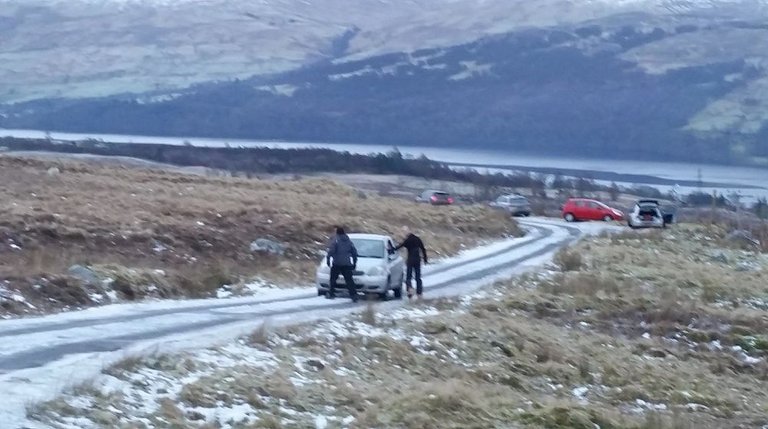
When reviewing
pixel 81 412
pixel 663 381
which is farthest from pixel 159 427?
pixel 663 381

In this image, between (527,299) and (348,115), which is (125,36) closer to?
(348,115)

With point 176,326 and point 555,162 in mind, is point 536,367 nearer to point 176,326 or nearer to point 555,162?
point 176,326

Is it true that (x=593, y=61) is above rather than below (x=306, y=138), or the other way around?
above

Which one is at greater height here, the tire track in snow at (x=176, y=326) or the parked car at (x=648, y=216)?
the tire track in snow at (x=176, y=326)

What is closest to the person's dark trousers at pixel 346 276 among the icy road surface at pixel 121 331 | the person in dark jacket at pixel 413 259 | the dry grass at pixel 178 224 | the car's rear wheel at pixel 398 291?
the icy road surface at pixel 121 331

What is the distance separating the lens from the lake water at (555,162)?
7738 centimetres

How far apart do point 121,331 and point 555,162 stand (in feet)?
253

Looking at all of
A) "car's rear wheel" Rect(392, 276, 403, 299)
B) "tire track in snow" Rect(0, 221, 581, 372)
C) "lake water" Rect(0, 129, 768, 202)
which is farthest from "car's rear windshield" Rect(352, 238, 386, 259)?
"lake water" Rect(0, 129, 768, 202)

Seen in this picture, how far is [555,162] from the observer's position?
306ft

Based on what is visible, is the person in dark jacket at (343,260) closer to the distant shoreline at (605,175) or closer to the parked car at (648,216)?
the parked car at (648,216)

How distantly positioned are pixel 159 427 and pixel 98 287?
10432 mm

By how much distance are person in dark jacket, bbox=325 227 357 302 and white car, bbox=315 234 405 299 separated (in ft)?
1.13

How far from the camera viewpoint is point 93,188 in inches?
1636

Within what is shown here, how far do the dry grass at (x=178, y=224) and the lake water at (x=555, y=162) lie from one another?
2770 cm
